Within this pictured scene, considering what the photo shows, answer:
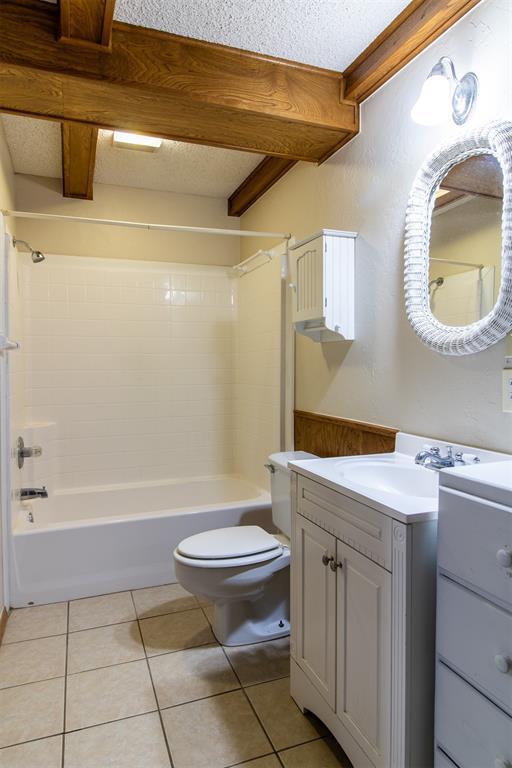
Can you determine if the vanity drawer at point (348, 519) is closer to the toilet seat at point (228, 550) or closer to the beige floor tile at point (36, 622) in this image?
the toilet seat at point (228, 550)

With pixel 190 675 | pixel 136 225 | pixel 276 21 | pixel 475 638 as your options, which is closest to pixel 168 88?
pixel 276 21

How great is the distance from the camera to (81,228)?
10.3 feet

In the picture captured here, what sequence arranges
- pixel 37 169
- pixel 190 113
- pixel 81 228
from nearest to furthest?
pixel 190 113
pixel 37 169
pixel 81 228

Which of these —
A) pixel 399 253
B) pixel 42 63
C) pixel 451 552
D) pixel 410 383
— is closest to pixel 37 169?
pixel 42 63

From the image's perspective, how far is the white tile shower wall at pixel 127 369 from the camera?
3.04 meters

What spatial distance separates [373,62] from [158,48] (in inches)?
31.9

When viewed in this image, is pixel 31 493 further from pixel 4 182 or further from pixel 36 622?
pixel 4 182

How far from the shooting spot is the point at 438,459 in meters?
1.42

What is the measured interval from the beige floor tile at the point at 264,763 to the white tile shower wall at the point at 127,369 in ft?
6.63

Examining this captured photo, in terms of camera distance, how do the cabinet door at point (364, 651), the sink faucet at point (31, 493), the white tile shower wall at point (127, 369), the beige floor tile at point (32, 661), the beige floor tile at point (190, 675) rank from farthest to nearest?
the white tile shower wall at point (127, 369) → the sink faucet at point (31, 493) → the beige floor tile at point (32, 661) → the beige floor tile at point (190, 675) → the cabinet door at point (364, 651)

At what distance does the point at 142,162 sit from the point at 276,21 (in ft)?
4.69

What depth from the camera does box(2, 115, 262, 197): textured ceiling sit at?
99.0 inches

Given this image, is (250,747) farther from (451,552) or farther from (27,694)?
(451,552)

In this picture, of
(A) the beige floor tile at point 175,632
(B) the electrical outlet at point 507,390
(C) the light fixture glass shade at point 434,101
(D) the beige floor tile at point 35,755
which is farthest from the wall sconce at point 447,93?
(D) the beige floor tile at point 35,755
